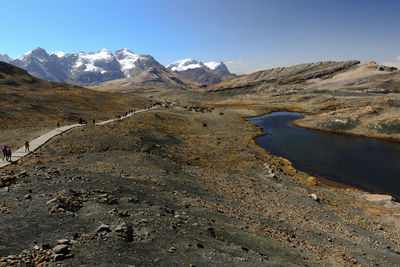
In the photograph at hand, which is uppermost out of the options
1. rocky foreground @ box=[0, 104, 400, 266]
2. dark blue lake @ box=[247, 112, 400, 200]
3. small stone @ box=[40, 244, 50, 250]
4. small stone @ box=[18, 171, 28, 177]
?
small stone @ box=[18, 171, 28, 177]

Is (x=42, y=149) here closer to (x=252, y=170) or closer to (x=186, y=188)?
(x=186, y=188)

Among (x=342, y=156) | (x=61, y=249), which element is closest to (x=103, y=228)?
(x=61, y=249)

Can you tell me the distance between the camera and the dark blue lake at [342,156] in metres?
37.8

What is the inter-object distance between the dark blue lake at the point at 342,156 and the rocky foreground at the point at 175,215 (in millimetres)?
8177

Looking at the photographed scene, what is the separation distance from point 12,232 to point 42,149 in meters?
25.7

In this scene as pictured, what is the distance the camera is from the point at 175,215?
51.6ft

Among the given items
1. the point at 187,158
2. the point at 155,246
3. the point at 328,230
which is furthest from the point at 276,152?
the point at 155,246

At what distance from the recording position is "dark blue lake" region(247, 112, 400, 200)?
37.8 metres

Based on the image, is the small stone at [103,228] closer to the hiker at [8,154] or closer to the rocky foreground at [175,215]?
the rocky foreground at [175,215]

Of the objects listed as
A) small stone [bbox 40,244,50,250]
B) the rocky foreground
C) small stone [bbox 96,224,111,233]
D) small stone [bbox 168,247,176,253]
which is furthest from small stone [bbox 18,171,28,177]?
small stone [bbox 168,247,176,253]

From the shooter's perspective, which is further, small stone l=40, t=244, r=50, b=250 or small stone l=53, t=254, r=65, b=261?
small stone l=40, t=244, r=50, b=250

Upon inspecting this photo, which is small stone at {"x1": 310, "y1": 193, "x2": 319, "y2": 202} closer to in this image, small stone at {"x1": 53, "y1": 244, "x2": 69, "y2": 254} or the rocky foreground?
the rocky foreground

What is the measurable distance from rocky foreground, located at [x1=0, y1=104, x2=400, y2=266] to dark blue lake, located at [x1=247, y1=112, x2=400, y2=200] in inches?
322

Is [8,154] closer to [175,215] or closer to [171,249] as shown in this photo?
[175,215]
